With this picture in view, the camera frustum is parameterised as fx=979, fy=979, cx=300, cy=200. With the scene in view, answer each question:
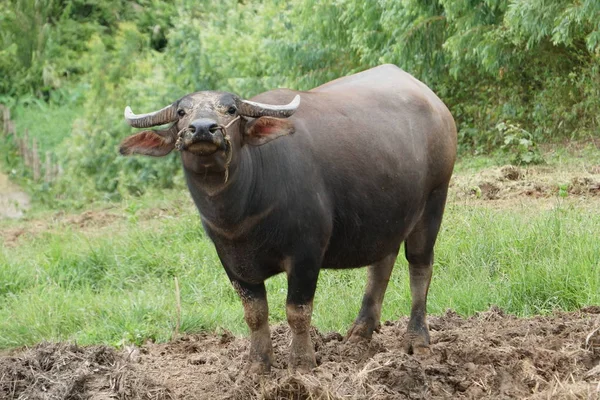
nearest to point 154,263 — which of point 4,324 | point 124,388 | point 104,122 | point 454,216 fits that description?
point 4,324

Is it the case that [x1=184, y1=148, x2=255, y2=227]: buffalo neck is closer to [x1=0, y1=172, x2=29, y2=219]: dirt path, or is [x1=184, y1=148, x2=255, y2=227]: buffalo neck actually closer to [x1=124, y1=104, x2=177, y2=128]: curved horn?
[x1=124, y1=104, x2=177, y2=128]: curved horn

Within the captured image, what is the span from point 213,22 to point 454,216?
1107 cm

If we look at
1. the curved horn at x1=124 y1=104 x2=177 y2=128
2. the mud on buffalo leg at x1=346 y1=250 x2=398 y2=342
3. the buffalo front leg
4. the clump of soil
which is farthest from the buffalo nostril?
the mud on buffalo leg at x1=346 y1=250 x2=398 y2=342

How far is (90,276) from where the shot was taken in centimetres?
957

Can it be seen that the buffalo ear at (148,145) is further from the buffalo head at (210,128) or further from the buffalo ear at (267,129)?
the buffalo ear at (267,129)

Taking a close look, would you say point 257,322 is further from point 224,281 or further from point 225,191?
point 224,281

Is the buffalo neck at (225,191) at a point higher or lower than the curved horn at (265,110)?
lower

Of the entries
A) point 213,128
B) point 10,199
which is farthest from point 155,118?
point 10,199

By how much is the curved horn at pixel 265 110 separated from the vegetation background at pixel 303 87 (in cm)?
265

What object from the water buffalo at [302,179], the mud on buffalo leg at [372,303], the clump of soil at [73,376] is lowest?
the mud on buffalo leg at [372,303]

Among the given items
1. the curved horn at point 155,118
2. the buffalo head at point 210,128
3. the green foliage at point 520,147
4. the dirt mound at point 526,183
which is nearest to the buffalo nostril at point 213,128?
the buffalo head at point 210,128

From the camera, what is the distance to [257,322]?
566 centimetres

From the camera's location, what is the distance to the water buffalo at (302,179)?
16.7 feet

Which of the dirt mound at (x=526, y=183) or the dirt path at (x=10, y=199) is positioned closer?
the dirt mound at (x=526, y=183)
